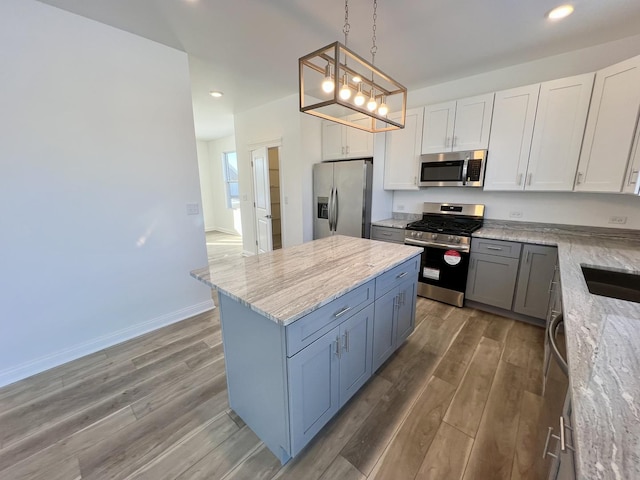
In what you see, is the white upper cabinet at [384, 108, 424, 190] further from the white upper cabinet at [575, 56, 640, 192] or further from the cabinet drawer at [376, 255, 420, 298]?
the cabinet drawer at [376, 255, 420, 298]

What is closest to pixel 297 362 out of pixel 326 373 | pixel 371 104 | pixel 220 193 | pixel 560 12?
pixel 326 373

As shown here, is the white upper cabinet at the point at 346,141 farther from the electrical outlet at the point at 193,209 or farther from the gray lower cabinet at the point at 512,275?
the electrical outlet at the point at 193,209

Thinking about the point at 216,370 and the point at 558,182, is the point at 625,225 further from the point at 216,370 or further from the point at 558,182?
the point at 216,370

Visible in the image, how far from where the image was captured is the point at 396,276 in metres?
1.95

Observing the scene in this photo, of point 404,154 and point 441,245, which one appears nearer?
point 441,245

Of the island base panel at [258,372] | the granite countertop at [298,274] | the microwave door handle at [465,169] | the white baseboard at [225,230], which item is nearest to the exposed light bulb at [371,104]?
the granite countertop at [298,274]

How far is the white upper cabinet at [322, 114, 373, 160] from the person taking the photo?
3.64 metres

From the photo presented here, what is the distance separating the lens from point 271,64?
9.25ft

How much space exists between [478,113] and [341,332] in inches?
115

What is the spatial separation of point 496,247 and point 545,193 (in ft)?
2.92

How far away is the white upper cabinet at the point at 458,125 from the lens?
2.89 meters

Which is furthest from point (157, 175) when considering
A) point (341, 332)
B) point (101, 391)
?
point (341, 332)

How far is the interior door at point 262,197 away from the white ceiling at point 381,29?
1.61 meters

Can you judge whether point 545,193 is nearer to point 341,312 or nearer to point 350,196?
point 350,196
